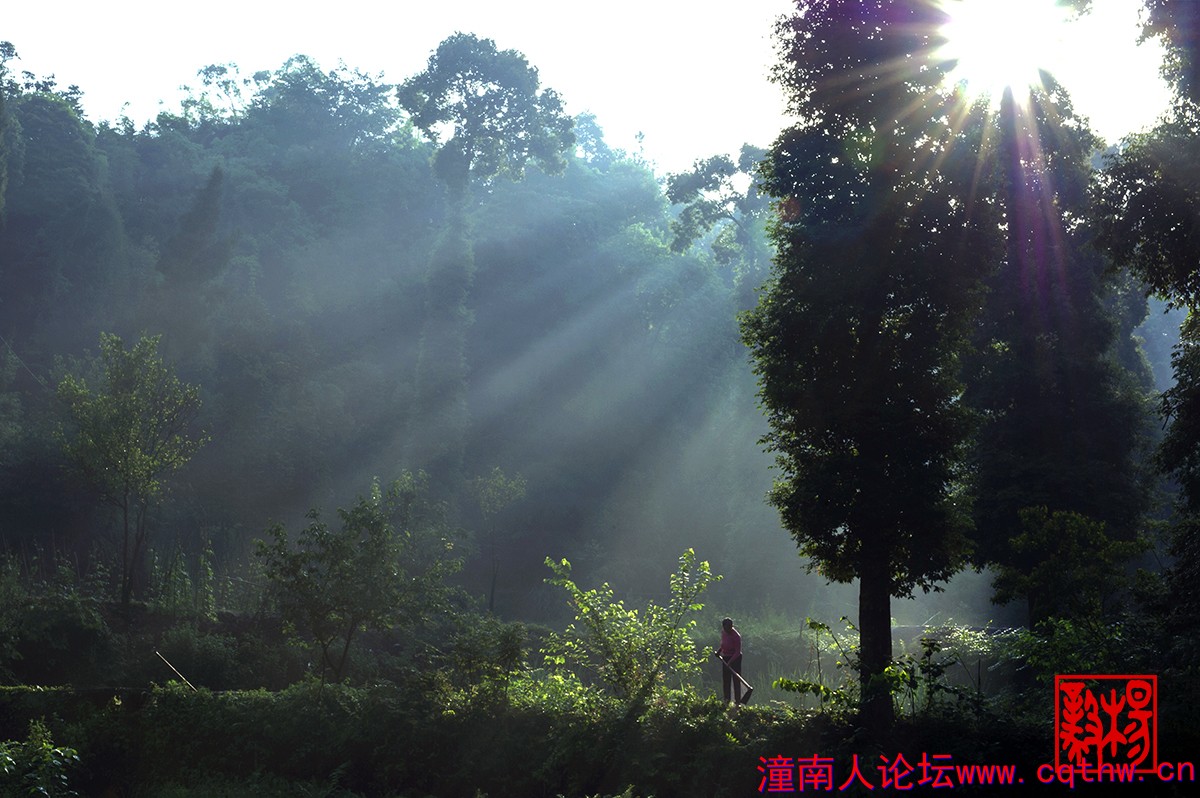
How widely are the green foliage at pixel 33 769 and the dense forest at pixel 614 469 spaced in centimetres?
11

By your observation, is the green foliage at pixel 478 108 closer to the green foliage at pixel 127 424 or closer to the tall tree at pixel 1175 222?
the green foliage at pixel 127 424

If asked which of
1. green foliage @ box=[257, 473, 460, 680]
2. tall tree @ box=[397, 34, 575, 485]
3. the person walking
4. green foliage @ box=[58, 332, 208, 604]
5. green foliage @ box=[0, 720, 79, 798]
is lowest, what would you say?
green foliage @ box=[0, 720, 79, 798]

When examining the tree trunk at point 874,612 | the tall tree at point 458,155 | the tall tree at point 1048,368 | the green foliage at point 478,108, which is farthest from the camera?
the green foliage at point 478,108

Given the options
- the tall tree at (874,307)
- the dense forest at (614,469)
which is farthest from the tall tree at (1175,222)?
the tall tree at (874,307)

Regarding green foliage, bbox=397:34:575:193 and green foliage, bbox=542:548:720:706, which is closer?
green foliage, bbox=542:548:720:706

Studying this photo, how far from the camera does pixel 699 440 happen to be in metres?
48.6

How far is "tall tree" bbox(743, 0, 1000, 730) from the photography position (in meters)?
12.7

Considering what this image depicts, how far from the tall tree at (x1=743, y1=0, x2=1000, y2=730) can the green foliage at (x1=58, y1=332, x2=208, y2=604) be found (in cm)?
1358

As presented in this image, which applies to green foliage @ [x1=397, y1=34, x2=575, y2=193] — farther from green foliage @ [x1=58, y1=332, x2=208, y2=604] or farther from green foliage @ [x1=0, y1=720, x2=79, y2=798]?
green foliage @ [x1=0, y1=720, x2=79, y2=798]

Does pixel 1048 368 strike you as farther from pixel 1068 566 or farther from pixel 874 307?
pixel 874 307

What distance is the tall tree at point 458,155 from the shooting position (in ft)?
143

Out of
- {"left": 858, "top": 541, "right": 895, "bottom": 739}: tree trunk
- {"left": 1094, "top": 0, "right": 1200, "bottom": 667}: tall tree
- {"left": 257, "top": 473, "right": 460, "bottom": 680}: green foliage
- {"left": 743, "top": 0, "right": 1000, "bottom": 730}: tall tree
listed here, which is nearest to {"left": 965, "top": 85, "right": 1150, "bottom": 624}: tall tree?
{"left": 1094, "top": 0, "right": 1200, "bottom": 667}: tall tree

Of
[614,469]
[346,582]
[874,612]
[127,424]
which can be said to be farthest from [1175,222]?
[614,469]

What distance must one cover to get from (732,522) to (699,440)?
4882 millimetres
